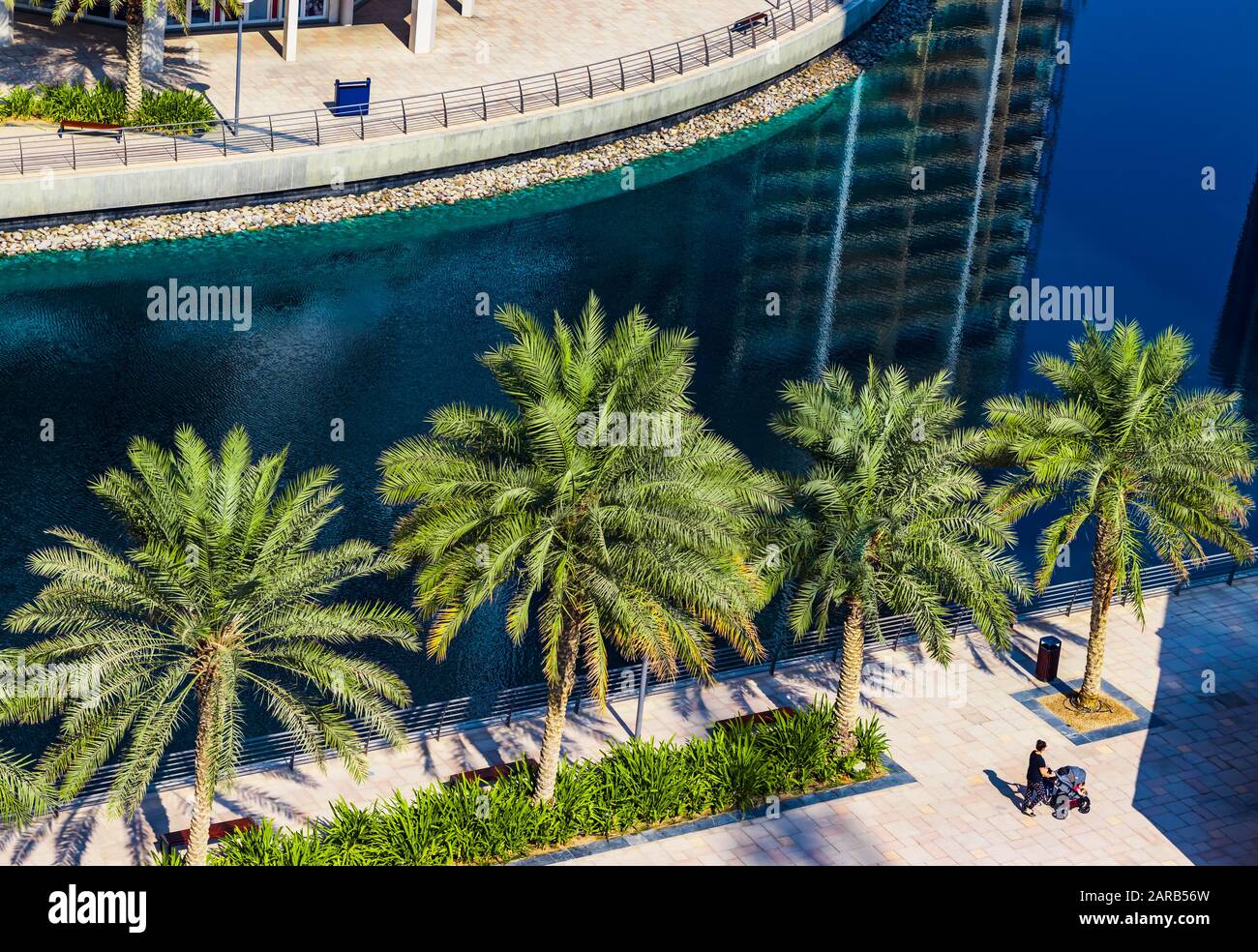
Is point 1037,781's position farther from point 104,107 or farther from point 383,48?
point 383,48

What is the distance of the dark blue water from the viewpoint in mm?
53688

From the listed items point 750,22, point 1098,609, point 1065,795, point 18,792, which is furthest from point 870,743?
point 750,22

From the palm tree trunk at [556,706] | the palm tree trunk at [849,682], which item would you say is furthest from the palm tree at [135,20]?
the palm tree trunk at [849,682]

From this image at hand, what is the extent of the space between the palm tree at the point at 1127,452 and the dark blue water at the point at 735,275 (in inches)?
431

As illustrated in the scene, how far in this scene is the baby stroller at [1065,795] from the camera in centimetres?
3881

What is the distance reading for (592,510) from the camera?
3406cm

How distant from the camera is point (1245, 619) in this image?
46531 millimetres

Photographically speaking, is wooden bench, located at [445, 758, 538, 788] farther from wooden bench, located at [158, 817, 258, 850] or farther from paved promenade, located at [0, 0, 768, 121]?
paved promenade, located at [0, 0, 768, 121]

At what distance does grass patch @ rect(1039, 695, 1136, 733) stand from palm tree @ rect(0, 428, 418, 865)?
15523mm

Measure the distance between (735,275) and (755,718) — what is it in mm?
27146

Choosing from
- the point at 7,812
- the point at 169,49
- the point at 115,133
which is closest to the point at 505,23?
the point at 169,49

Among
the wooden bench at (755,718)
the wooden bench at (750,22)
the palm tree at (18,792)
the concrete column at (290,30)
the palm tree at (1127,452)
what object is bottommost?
the wooden bench at (755,718)

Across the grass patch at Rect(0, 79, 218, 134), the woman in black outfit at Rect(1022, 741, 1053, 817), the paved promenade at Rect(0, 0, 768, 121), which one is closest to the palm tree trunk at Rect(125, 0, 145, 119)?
the grass patch at Rect(0, 79, 218, 134)

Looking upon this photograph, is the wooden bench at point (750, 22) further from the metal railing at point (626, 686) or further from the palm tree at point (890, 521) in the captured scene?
the palm tree at point (890, 521)
